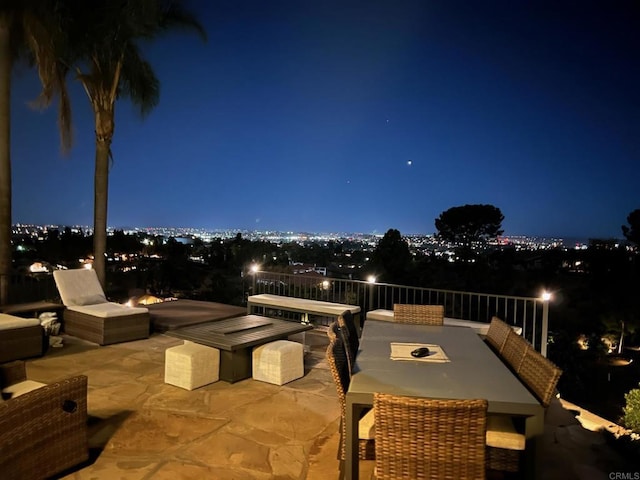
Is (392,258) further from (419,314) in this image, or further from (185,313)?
(419,314)

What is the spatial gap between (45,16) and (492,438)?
685 centimetres

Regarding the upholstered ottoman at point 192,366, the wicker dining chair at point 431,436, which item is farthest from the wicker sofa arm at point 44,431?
the wicker dining chair at point 431,436

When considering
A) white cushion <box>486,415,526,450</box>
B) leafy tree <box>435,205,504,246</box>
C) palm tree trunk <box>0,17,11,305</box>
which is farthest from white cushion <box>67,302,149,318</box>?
leafy tree <box>435,205,504,246</box>

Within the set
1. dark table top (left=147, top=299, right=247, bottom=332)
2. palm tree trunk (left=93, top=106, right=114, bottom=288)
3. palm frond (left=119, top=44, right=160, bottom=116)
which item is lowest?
dark table top (left=147, top=299, right=247, bottom=332)

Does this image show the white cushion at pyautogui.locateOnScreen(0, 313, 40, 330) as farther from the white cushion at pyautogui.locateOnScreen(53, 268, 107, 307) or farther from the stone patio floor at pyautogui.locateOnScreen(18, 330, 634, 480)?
the white cushion at pyautogui.locateOnScreen(53, 268, 107, 307)

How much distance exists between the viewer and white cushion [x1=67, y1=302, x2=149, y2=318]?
16.6ft

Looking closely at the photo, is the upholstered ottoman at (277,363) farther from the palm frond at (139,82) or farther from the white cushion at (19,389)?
the palm frond at (139,82)

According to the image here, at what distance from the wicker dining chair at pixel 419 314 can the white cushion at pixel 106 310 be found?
354cm

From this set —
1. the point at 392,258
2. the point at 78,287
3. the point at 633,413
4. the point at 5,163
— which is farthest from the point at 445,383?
the point at 392,258

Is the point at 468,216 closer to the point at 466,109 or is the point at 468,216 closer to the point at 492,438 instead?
the point at 466,109

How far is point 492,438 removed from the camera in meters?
1.94

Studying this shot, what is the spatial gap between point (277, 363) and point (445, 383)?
7.05 ft

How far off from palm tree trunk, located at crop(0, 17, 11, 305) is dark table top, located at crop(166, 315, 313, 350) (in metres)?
3.54

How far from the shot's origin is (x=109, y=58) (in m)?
6.75
